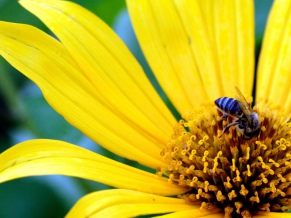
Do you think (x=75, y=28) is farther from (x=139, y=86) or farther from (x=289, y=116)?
(x=289, y=116)

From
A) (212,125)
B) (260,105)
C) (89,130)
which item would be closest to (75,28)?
(89,130)

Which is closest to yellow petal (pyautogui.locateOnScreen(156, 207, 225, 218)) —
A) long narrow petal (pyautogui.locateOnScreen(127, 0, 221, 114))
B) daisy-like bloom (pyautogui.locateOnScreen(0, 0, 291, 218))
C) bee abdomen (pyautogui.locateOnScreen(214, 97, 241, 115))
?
daisy-like bloom (pyautogui.locateOnScreen(0, 0, 291, 218))

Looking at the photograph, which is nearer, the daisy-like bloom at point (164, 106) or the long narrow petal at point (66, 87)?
the daisy-like bloom at point (164, 106)

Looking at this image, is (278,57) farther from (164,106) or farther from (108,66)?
(108,66)

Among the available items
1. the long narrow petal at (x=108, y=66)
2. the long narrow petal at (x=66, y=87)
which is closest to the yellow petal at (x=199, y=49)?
the long narrow petal at (x=108, y=66)

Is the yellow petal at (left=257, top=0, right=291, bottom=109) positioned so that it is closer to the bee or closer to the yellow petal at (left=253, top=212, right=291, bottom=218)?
the bee

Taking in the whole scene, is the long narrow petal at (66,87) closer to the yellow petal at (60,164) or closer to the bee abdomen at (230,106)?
the yellow petal at (60,164)
